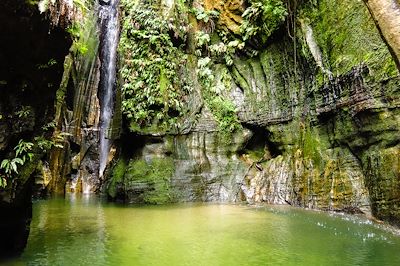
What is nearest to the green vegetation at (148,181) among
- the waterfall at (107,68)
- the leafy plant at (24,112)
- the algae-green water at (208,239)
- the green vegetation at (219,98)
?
the algae-green water at (208,239)

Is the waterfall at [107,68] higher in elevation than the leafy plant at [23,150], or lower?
higher

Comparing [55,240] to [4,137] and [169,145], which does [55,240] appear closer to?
[4,137]

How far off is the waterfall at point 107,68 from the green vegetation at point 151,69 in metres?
3.63

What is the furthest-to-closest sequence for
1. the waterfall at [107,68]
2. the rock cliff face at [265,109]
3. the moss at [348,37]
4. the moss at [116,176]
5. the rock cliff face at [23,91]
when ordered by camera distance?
1. the waterfall at [107,68]
2. the moss at [116,176]
3. the rock cliff face at [265,109]
4. the moss at [348,37]
5. the rock cliff face at [23,91]

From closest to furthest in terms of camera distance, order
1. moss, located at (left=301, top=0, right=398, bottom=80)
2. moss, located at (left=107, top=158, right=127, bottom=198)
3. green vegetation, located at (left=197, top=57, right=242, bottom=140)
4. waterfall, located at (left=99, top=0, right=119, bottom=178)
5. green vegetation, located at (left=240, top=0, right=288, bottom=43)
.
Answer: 1. moss, located at (left=301, top=0, right=398, bottom=80)
2. green vegetation, located at (left=240, top=0, right=288, bottom=43)
3. moss, located at (left=107, top=158, right=127, bottom=198)
4. green vegetation, located at (left=197, top=57, right=242, bottom=140)
5. waterfall, located at (left=99, top=0, right=119, bottom=178)

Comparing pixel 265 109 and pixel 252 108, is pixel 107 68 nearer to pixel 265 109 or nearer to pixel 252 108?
pixel 252 108

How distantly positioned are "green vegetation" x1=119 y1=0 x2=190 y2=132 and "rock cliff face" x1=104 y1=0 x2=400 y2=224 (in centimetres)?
5

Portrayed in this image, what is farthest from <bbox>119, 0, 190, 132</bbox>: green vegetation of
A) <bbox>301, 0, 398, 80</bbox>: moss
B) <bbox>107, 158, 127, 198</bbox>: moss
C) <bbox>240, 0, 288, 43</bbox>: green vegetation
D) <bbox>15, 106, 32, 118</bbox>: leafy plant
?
<bbox>15, 106, 32, 118</bbox>: leafy plant

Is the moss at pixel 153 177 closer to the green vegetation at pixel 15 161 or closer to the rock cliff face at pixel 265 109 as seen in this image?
the rock cliff face at pixel 265 109

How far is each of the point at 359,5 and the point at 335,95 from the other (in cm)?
216

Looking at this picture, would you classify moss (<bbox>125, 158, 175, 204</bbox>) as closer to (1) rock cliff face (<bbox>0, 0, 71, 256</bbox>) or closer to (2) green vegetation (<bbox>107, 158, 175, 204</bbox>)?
(2) green vegetation (<bbox>107, 158, 175, 204</bbox>)

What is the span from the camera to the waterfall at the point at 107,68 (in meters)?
17.2

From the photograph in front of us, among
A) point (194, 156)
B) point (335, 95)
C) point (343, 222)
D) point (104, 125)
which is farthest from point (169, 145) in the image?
point (104, 125)

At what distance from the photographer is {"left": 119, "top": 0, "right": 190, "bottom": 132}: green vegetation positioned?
12.3m
